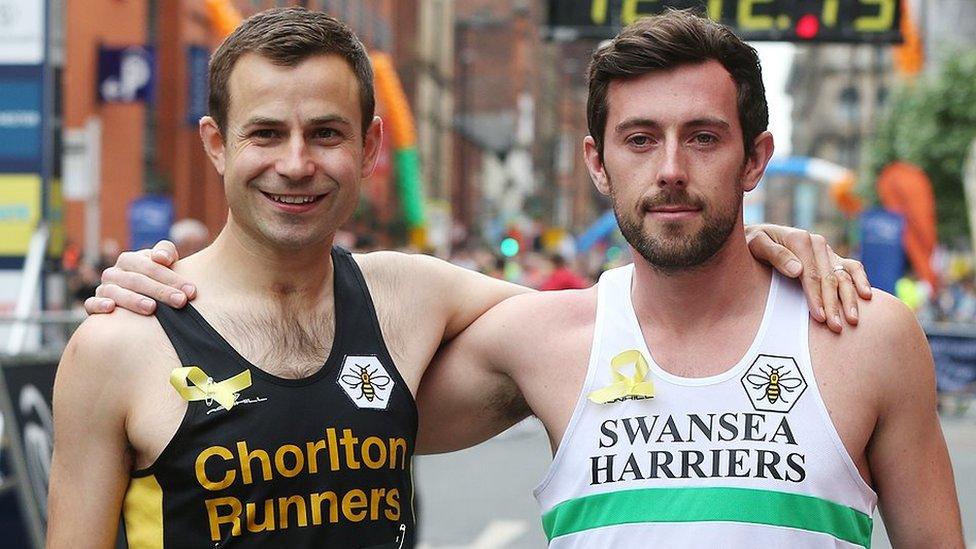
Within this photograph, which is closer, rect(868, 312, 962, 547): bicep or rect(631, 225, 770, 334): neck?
rect(868, 312, 962, 547): bicep

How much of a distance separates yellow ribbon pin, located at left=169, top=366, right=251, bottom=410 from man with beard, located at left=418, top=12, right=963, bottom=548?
0.70m

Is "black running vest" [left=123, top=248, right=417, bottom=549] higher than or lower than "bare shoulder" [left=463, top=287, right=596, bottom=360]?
lower

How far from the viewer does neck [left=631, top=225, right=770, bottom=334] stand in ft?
11.3

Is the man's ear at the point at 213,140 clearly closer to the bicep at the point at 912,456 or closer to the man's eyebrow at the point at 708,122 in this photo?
the man's eyebrow at the point at 708,122

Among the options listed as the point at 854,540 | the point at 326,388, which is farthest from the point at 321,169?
the point at 854,540

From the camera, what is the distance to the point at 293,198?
3457 millimetres

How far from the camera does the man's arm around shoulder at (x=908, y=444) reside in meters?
3.30

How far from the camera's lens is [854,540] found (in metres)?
3.28

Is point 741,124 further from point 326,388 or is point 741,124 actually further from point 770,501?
point 326,388

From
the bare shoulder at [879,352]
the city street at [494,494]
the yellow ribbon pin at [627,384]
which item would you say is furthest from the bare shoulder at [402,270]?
the city street at [494,494]

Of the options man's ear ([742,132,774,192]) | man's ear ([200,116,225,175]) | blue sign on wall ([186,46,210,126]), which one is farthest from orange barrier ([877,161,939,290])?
man's ear ([200,116,225,175])

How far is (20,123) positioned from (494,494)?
459 centimetres

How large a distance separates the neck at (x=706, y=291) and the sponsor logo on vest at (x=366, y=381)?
591 millimetres

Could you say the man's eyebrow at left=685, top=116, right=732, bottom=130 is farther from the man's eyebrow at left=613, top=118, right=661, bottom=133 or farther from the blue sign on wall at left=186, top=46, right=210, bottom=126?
the blue sign on wall at left=186, top=46, right=210, bottom=126
